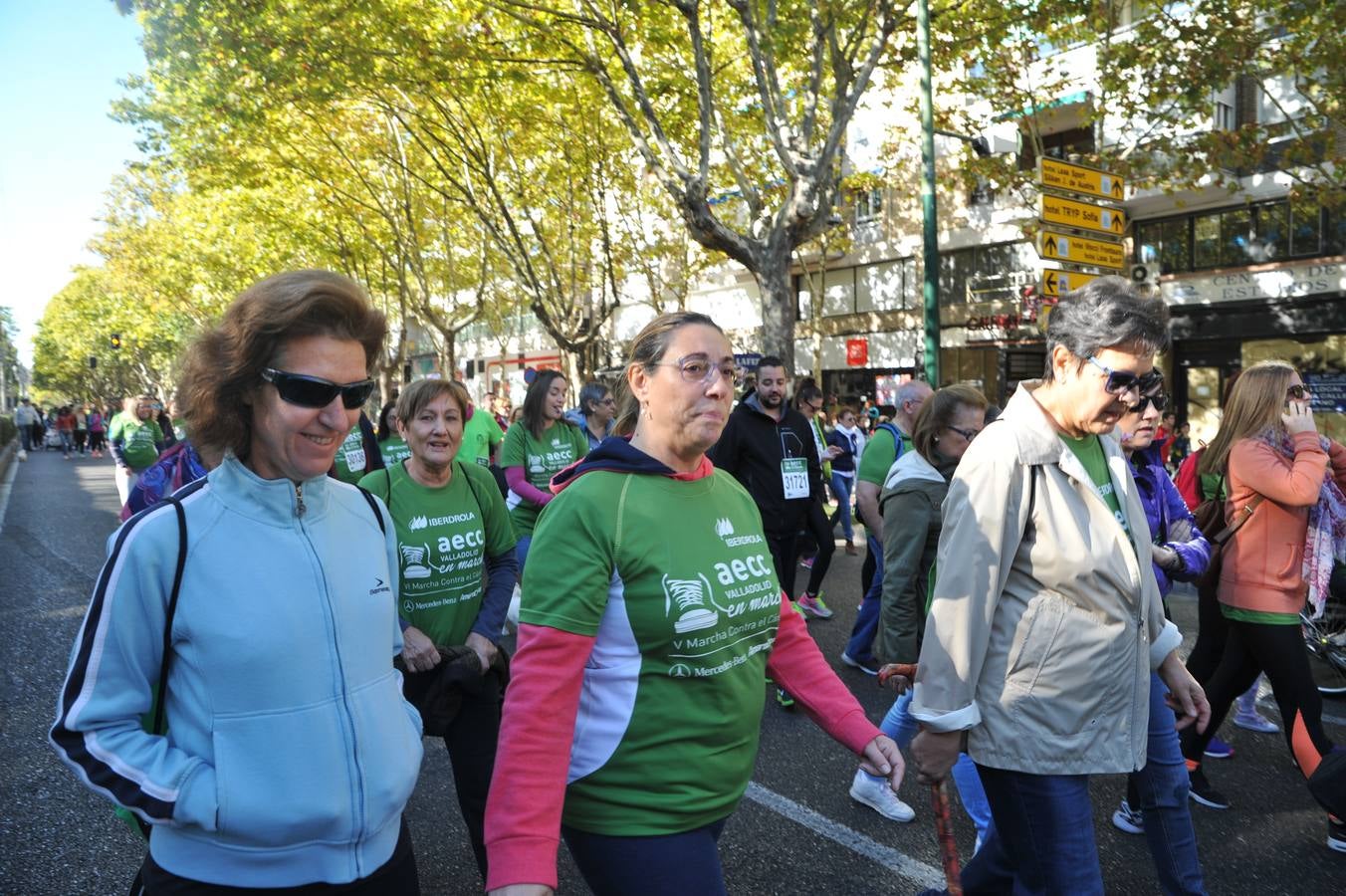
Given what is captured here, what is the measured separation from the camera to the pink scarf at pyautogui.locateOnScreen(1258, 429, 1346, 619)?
391 cm

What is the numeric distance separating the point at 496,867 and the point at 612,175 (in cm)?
1976

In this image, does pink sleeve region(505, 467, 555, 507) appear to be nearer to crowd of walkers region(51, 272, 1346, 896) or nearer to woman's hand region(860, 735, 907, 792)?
crowd of walkers region(51, 272, 1346, 896)

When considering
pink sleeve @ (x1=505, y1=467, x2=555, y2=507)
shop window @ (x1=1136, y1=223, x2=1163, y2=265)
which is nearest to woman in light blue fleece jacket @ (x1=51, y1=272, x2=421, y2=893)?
pink sleeve @ (x1=505, y1=467, x2=555, y2=507)

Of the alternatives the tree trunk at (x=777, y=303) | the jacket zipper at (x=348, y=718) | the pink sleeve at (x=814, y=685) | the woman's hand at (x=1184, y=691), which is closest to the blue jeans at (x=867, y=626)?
the woman's hand at (x=1184, y=691)

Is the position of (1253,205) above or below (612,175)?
below

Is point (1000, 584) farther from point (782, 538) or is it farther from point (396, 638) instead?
point (782, 538)

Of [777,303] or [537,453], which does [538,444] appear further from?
[777,303]

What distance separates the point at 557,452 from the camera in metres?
6.76

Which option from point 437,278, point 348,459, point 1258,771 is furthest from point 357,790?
point 437,278

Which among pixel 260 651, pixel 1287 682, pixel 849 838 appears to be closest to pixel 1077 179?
pixel 1287 682

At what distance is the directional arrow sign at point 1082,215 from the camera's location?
10.5 metres

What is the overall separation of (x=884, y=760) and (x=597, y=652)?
0.68 metres

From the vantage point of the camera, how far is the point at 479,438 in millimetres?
9023

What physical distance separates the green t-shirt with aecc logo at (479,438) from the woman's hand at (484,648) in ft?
17.8
